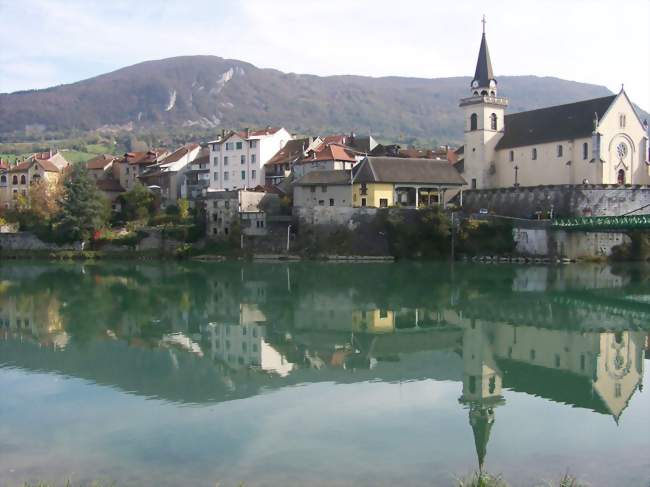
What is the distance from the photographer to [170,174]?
7638 centimetres

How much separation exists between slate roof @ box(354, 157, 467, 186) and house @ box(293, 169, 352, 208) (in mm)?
1266

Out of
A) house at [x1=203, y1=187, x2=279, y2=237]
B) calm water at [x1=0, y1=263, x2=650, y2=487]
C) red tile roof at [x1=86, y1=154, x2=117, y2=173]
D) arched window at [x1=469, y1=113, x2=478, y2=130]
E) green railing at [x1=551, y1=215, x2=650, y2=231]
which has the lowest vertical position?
calm water at [x1=0, y1=263, x2=650, y2=487]

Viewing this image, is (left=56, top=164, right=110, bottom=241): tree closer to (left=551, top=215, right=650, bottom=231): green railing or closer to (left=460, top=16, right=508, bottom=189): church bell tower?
(left=460, top=16, right=508, bottom=189): church bell tower

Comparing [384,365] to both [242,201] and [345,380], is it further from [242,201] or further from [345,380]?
[242,201]

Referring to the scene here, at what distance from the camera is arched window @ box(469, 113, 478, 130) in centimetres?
6738

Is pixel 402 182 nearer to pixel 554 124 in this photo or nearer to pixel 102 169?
pixel 554 124

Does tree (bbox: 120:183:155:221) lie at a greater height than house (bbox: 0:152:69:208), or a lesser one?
lesser

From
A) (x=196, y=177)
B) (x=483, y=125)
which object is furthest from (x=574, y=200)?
(x=196, y=177)

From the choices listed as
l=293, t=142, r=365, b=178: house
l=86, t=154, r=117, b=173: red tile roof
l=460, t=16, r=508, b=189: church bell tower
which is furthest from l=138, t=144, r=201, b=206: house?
l=460, t=16, r=508, b=189: church bell tower

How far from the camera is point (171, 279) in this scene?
47375 millimetres

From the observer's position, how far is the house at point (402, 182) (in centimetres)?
6144

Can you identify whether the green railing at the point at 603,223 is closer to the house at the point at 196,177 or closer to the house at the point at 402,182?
the house at the point at 402,182

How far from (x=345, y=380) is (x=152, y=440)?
6.68 metres

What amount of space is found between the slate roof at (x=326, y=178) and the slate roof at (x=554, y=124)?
14.6 metres
